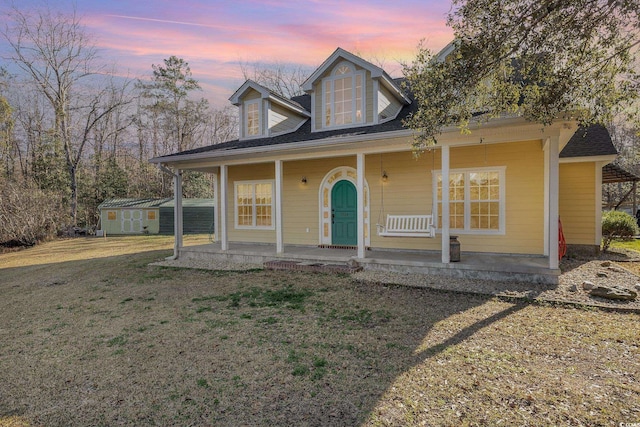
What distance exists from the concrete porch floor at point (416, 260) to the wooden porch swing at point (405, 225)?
22.2 inches

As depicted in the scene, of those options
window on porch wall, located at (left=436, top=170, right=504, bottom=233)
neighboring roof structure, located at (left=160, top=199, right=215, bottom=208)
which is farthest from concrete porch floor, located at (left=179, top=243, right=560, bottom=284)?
neighboring roof structure, located at (left=160, top=199, right=215, bottom=208)

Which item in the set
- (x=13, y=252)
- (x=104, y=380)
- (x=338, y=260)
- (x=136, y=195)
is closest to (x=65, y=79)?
(x=136, y=195)

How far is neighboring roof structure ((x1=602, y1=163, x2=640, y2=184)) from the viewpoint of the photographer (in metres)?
10.6

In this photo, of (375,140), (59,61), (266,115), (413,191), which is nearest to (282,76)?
(59,61)

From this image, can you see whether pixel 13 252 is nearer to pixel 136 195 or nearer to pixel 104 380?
pixel 136 195

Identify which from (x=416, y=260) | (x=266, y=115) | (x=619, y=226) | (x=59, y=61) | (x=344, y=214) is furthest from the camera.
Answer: (x=59, y=61)

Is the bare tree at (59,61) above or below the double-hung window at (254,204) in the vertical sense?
above

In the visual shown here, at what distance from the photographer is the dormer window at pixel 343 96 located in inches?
369

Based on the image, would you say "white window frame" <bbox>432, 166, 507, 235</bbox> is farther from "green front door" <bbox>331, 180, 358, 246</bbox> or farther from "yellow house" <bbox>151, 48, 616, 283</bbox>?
"green front door" <bbox>331, 180, 358, 246</bbox>

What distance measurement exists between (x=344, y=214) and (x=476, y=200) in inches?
134

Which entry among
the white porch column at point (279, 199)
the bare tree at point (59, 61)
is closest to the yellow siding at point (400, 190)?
the white porch column at point (279, 199)

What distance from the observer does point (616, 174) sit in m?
11.0

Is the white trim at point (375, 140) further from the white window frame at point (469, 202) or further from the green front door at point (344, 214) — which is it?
the green front door at point (344, 214)

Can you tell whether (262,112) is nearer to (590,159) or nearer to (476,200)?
(476,200)
